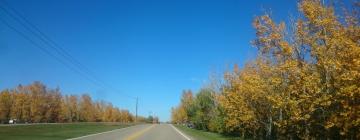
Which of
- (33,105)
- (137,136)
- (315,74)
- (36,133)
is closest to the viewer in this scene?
(315,74)

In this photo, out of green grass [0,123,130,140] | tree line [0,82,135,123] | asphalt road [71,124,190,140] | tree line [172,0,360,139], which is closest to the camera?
tree line [172,0,360,139]

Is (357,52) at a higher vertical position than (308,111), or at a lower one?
higher

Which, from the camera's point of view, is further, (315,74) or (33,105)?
(33,105)

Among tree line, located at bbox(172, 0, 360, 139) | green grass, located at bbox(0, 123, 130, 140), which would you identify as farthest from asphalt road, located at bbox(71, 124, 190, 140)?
tree line, located at bbox(172, 0, 360, 139)

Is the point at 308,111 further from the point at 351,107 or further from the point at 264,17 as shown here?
the point at 264,17

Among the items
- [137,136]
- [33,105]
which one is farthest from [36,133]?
[33,105]

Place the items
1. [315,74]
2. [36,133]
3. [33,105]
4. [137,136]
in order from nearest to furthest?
[315,74]
[137,136]
[36,133]
[33,105]

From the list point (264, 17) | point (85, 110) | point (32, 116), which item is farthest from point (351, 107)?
point (85, 110)

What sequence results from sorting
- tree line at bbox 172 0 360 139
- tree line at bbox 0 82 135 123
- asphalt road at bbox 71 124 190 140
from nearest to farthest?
1. tree line at bbox 172 0 360 139
2. asphalt road at bbox 71 124 190 140
3. tree line at bbox 0 82 135 123

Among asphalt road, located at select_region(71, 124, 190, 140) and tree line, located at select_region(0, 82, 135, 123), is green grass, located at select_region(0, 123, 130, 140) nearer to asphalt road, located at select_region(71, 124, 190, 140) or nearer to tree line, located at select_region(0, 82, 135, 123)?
asphalt road, located at select_region(71, 124, 190, 140)

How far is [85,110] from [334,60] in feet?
415

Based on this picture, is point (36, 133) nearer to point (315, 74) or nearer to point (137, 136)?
point (137, 136)

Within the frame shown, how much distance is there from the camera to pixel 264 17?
23156mm

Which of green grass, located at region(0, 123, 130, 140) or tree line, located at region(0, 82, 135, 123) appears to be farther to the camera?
tree line, located at region(0, 82, 135, 123)
